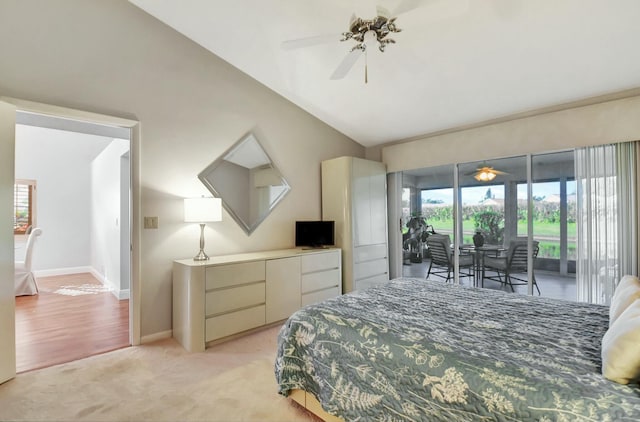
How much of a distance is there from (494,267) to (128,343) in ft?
13.8

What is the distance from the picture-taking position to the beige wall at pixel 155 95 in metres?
2.42

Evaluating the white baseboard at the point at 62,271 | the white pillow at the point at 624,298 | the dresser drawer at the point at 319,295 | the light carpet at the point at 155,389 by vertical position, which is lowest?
the light carpet at the point at 155,389

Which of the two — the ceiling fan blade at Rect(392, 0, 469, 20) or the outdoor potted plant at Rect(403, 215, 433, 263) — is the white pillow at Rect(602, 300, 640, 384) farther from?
the outdoor potted plant at Rect(403, 215, 433, 263)

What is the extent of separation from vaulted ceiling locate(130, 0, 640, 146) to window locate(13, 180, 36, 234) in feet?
16.6

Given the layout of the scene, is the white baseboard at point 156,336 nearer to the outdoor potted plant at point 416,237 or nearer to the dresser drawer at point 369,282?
the dresser drawer at point 369,282

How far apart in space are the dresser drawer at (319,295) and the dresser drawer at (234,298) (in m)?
0.61

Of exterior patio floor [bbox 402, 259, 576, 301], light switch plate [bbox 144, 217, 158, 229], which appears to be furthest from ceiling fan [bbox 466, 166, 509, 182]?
light switch plate [bbox 144, 217, 158, 229]

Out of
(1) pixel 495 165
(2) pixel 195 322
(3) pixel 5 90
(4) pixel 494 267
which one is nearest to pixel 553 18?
(1) pixel 495 165

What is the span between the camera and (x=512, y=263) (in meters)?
3.67

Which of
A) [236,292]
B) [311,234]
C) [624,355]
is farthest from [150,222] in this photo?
[624,355]

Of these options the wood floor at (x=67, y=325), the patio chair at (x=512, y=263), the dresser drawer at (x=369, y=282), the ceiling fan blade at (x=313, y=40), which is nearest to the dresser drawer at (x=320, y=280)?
the dresser drawer at (x=369, y=282)

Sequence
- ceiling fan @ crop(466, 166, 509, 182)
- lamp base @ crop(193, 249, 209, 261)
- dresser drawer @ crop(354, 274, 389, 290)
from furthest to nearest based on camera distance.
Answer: dresser drawer @ crop(354, 274, 389, 290), ceiling fan @ crop(466, 166, 509, 182), lamp base @ crop(193, 249, 209, 261)

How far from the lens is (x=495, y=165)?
378cm

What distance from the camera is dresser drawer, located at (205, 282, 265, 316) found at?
276 cm
